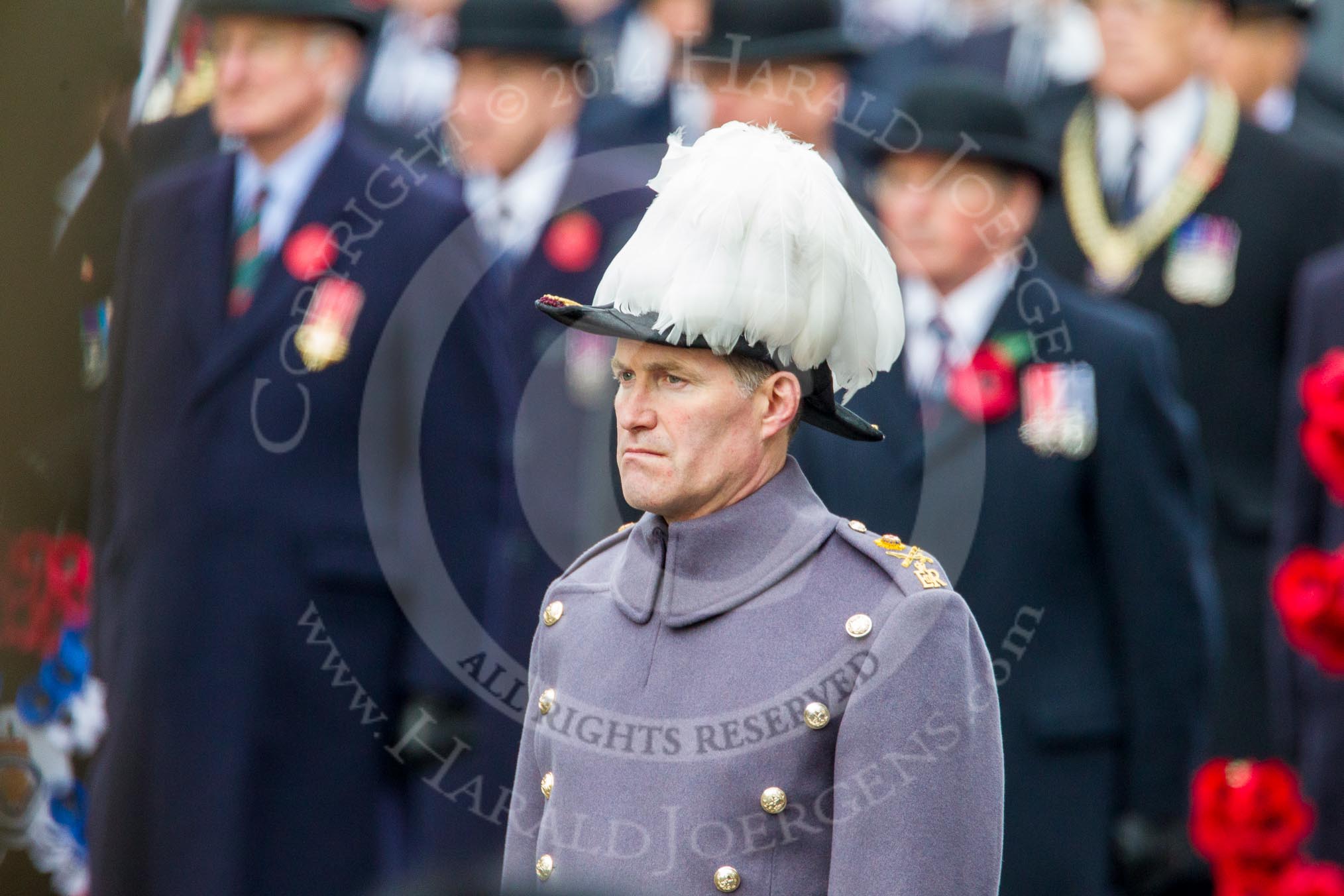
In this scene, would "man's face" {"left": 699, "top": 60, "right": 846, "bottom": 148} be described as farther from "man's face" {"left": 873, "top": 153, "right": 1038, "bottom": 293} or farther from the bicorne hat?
the bicorne hat

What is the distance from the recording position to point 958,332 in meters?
5.41

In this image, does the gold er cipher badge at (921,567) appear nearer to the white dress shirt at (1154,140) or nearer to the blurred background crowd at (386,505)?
the blurred background crowd at (386,505)

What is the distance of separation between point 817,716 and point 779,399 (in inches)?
18.4

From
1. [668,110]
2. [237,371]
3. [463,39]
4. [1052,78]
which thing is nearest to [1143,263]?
[1052,78]

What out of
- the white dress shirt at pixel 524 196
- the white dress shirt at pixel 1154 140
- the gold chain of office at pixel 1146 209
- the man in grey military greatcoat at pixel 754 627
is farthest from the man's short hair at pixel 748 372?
the white dress shirt at pixel 1154 140

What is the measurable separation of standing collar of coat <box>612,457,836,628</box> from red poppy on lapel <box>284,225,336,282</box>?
2.38 metres

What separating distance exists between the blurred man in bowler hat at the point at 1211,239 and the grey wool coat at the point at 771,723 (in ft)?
12.1

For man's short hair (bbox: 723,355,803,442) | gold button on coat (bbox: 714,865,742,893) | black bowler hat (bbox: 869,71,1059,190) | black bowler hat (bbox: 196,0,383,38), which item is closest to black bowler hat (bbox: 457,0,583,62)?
black bowler hat (bbox: 196,0,383,38)

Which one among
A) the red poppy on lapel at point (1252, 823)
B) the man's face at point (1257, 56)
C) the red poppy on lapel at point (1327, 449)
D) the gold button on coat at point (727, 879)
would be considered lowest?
the red poppy on lapel at point (1252, 823)

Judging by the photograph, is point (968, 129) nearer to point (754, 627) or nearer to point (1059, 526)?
point (1059, 526)

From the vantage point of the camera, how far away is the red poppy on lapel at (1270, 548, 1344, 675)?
3895mm

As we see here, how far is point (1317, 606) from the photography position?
12.8 feet

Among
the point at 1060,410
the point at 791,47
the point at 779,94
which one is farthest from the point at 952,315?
the point at 791,47

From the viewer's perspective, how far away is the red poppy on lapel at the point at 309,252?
5.32m
